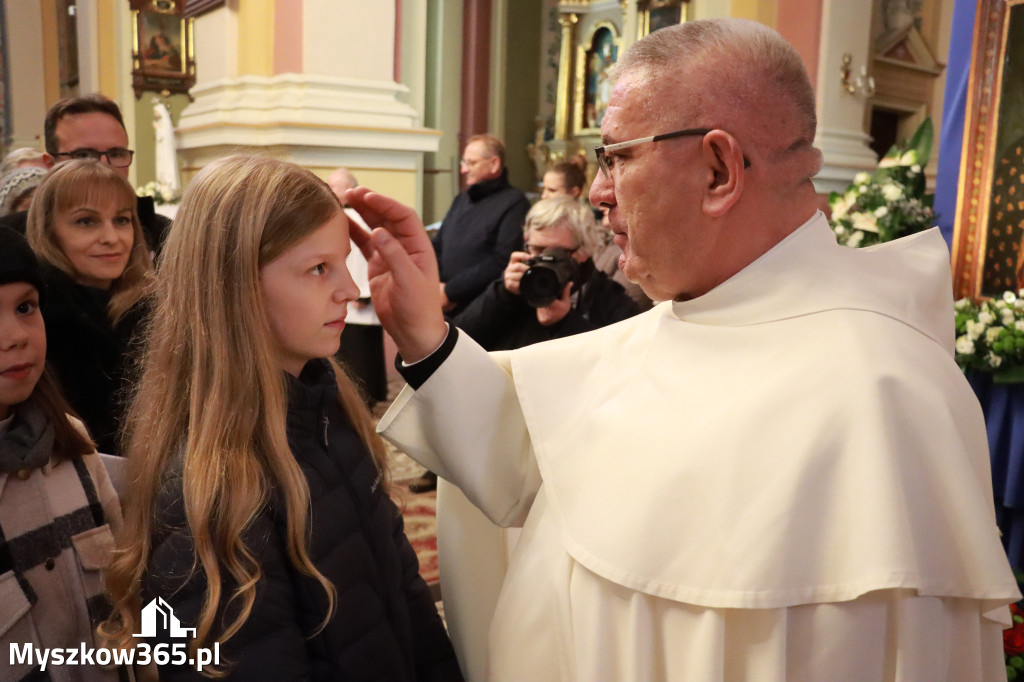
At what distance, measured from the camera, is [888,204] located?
13.5 feet

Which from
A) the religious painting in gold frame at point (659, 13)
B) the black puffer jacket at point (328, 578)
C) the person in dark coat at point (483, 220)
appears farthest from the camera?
the religious painting in gold frame at point (659, 13)

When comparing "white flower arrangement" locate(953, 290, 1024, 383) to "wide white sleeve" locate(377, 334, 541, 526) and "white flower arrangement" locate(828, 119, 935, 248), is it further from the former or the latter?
"wide white sleeve" locate(377, 334, 541, 526)

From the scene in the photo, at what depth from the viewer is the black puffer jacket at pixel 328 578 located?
→ 130cm

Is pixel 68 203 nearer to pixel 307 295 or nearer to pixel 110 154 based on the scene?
pixel 110 154

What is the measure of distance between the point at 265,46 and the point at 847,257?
5880mm

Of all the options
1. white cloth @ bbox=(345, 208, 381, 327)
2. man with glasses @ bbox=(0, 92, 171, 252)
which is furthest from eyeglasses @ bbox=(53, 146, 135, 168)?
white cloth @ bbox=(345, 208, 381, 327)

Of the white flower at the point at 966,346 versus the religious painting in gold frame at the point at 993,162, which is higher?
the religious painting in gold frame at the point at 993,162

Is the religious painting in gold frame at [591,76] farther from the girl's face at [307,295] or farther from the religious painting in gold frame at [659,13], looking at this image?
the girl's face at [307,295]

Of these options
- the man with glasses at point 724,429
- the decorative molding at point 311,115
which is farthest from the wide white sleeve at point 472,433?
the decorative molding at point 311,115

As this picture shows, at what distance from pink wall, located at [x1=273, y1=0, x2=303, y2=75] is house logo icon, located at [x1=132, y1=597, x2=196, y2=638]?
5.69 m

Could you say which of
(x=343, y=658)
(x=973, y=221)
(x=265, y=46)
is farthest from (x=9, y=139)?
(x=343, y=658)

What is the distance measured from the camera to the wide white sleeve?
165cm

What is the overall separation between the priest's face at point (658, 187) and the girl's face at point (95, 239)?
1.38 meters

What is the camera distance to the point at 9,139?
41.6 ft
